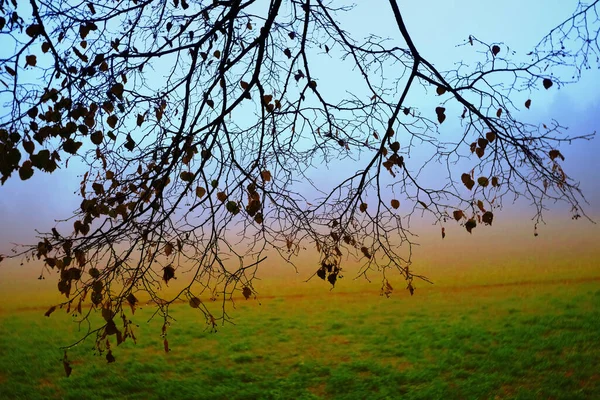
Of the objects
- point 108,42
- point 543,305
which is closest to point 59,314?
point 108,42

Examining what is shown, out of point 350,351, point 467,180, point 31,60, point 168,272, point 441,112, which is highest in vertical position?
point 31,60

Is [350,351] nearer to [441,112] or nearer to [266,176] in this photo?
[266,176]

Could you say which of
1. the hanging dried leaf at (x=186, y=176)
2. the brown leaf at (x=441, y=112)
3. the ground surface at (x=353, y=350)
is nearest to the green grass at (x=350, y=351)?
the ground surface at (x=353, y=350)

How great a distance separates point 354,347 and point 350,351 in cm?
7

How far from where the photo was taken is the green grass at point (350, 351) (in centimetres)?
396

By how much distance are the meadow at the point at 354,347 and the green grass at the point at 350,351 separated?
0.04 ft

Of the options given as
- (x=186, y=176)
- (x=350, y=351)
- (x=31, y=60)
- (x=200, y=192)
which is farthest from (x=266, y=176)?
Result: (x=350, y=351)

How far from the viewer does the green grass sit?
3.96 m

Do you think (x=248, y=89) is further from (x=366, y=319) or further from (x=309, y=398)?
(x=366, y=319)

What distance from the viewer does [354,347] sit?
4.48 meters

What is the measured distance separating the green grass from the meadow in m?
0.01

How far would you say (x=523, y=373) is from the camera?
160 inches

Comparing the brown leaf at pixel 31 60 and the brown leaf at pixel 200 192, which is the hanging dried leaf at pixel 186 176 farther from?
the brown leaf at pixel 31 60

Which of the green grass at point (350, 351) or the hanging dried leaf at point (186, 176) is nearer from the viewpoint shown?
the hanging dried leaf at point (186, 176)
